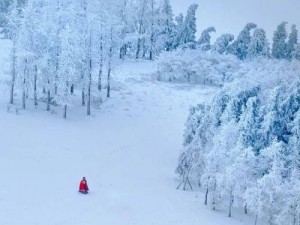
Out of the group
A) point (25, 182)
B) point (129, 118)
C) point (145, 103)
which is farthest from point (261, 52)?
point (25, 182)

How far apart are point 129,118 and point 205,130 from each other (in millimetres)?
15871

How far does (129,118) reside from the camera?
171ft

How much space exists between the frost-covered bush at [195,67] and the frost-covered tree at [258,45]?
21.2ft

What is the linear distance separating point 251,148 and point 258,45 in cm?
4846

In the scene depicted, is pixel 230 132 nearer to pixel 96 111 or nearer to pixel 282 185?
pixel 282 185

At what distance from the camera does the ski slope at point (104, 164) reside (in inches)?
1102

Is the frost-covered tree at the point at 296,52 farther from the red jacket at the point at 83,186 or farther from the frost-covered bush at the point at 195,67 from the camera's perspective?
Answer: the red jacket at the point at 83,186

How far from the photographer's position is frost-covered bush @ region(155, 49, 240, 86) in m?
67.6

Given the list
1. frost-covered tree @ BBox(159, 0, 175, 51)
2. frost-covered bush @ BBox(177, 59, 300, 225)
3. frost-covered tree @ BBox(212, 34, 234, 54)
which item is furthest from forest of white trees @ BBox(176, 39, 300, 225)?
frost-covered tree @ BBox(159, 0, 175, 51)

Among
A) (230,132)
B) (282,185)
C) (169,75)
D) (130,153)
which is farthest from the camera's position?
(169,75)

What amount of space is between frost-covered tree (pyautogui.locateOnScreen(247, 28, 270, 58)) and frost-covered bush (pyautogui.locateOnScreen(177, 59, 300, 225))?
3622cm

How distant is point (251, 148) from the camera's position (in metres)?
32.0

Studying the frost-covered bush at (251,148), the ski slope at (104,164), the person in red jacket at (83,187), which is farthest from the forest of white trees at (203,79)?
the person in red jacket at (83,187)

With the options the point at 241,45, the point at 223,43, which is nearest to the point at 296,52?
the point at 241,45
